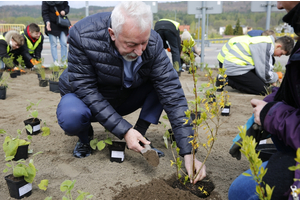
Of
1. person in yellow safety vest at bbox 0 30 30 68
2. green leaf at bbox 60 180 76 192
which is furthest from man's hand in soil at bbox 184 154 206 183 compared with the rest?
person in yellow safety vest at bbox 0 30 30 68

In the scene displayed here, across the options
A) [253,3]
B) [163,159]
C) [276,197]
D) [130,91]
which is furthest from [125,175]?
[253,3]

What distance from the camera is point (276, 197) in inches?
43.8

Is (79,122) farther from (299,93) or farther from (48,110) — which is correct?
(48,110)

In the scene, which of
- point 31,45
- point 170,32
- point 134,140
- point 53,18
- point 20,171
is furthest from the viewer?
point 31,45

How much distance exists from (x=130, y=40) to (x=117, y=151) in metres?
0.93

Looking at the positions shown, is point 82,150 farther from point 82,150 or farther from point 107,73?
point 107,73

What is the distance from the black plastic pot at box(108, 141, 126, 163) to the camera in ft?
6.81

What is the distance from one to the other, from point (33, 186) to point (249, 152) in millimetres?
1497

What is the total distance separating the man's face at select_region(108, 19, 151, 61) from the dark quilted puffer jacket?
88mm

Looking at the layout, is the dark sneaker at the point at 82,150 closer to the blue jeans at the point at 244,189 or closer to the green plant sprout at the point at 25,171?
the green plant sprout at the point at 25,171

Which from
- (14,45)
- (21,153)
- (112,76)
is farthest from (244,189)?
(14,45)

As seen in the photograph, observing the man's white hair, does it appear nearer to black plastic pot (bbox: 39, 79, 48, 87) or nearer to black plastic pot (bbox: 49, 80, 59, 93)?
black plastic pot (bbox: 49, 80, 59, 93)

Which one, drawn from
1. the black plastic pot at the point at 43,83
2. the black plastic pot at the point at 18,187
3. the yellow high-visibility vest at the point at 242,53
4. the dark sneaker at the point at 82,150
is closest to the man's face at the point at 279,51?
the yellow high-visibility vest at the point at 242,53

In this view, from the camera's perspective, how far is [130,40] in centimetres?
166
